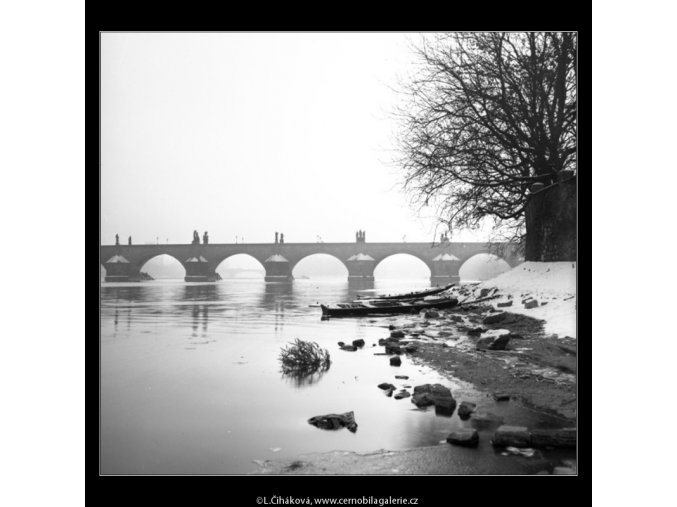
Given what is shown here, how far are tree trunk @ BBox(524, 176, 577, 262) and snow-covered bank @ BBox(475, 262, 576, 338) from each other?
0.18 meters

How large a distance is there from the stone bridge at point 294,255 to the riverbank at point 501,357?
1.76 m

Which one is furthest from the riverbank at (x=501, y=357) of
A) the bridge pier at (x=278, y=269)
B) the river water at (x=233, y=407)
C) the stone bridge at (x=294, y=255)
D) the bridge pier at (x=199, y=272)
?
the bridge pier at (x=278, y=269)

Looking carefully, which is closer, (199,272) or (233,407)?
(233,407)

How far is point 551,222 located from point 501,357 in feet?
7.69

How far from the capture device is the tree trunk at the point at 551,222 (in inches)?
226

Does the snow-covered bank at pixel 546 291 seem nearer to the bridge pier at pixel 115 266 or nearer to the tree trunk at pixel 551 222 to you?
the tree trunk at pixel 551 222

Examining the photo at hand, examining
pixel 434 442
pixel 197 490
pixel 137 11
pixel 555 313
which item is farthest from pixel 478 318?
pixel 137 11

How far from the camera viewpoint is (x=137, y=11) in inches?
167

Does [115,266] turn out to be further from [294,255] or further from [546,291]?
[294,255]

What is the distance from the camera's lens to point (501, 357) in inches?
248

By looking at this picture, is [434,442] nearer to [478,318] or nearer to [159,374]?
[159,374]

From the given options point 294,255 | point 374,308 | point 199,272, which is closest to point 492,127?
point 374,308

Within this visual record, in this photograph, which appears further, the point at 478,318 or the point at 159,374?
the point at 478,318
